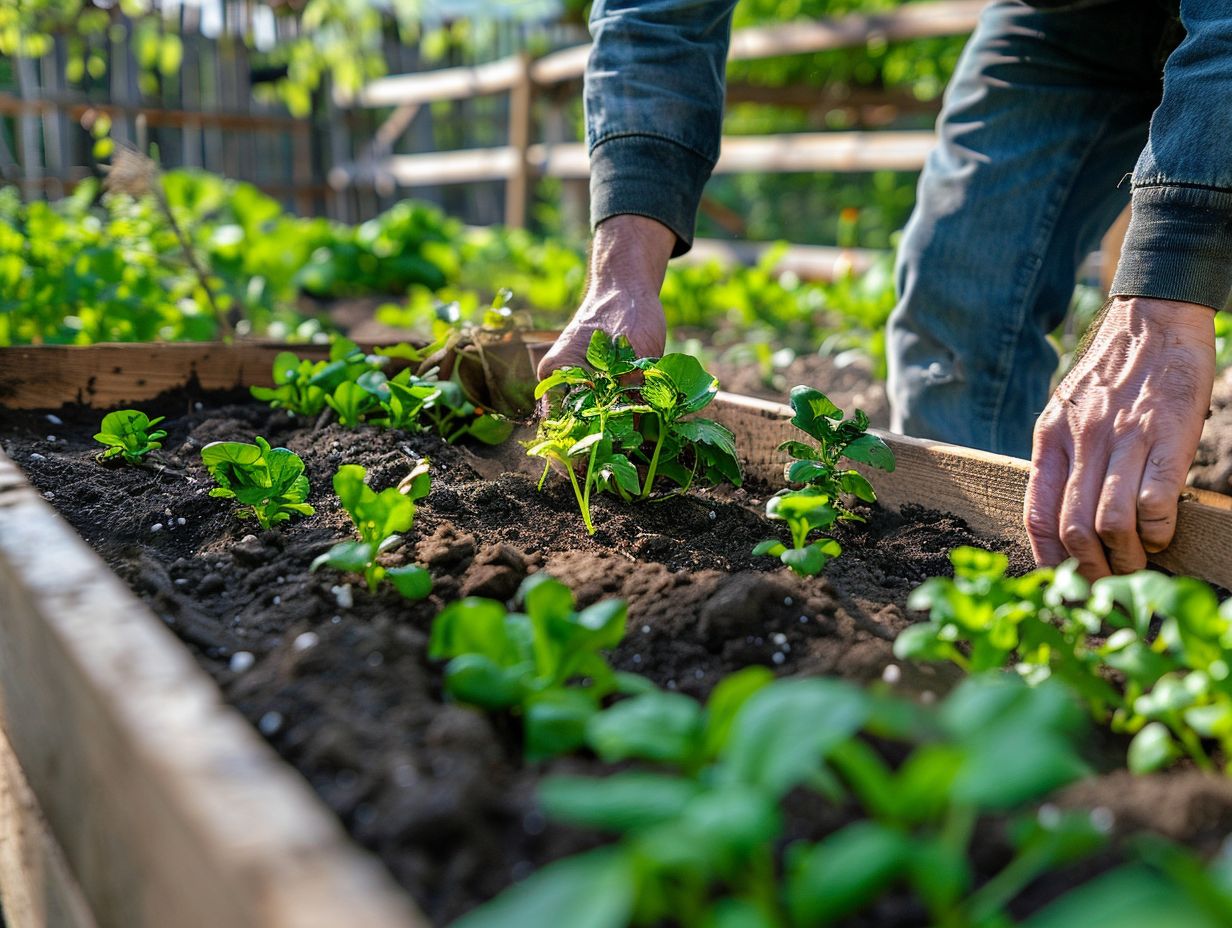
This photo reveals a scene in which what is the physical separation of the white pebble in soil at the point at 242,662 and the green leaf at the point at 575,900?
0.66 m

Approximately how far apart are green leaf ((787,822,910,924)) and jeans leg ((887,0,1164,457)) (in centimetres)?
217

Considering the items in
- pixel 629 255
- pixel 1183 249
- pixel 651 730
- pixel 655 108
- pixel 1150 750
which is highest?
pixel 655 108

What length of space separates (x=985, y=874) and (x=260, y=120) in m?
11.0

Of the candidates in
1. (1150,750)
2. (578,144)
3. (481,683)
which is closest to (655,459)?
(481,683)

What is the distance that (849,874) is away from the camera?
1.97ft

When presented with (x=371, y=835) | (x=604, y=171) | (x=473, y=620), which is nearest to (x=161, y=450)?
(x=604, y=171)

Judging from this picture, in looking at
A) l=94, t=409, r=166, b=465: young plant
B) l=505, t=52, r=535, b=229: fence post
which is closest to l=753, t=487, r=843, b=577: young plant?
l=94, t=409, r=166, b=465: young plant

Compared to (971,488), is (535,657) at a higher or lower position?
higher

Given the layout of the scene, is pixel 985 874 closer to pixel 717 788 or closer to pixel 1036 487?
pixel 717 788

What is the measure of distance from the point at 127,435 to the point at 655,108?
3.76 ft

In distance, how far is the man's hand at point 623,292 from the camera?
1.88m

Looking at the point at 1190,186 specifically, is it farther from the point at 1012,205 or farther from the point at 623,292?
the point at 1012,205

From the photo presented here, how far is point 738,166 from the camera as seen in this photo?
6562 millimetres

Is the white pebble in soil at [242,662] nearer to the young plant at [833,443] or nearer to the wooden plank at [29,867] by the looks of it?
the wooden plank at [29,867]
